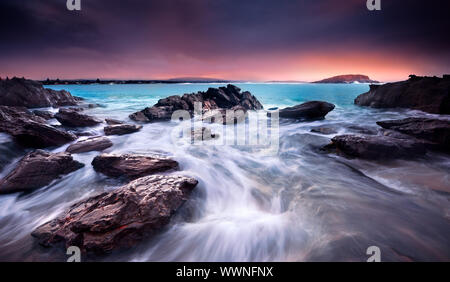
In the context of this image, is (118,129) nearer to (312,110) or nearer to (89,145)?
(89,145)

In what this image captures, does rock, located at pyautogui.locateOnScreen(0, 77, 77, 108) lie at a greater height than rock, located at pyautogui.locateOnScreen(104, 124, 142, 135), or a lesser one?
greater

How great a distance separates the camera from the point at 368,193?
4.27 meters

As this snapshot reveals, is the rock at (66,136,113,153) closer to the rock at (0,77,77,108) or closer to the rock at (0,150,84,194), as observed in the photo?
the rock at (0,150,84,194)

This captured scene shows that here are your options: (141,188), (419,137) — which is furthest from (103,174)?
(419,137)

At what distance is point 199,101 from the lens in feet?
57.8

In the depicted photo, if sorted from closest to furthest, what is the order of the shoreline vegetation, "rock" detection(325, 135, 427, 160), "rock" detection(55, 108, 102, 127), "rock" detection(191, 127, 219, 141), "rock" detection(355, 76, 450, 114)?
the shoreline vegetation < "rock" detection(325, 135, 427, 160) < "rock" detection(191, 127, 219, 141) < "rock" detection(55, 108, 102, 127) < "rock" detection(355, 76, 450, 114)

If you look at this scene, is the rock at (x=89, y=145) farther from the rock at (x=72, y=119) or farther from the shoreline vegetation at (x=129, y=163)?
the rock at (x=72, y=119)

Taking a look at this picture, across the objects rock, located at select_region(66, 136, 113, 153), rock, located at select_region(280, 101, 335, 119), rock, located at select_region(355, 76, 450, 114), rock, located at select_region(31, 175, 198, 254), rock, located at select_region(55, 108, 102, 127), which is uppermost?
rock, located at select_region(355, 76, 450, 114)

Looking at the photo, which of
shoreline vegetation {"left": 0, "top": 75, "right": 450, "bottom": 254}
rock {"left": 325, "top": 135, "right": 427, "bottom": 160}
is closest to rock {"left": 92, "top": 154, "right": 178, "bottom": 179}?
shoreline vegetation {"left": 0, "top": 75, "right": 450, "bottom": 254}

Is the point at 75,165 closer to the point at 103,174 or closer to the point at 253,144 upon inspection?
the point at 103,174

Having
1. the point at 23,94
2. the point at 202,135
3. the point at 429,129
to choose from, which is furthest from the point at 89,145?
the point at 23,94

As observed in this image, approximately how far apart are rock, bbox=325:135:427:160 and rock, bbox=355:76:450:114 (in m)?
9.59

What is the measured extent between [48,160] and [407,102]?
22.3 metres

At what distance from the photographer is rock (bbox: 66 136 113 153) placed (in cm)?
648
